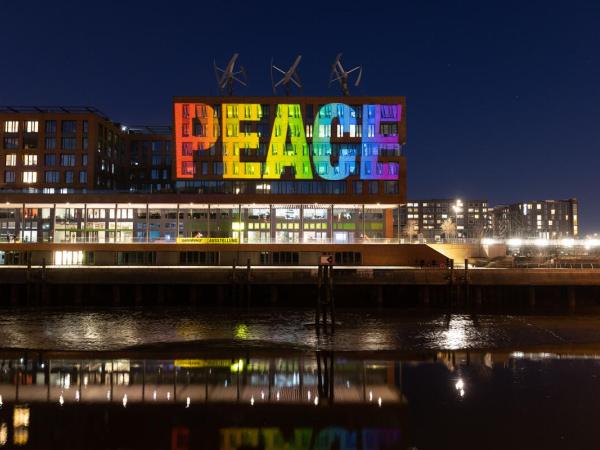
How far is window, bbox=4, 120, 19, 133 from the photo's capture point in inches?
4063

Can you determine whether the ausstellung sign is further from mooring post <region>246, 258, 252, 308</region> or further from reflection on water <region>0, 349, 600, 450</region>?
reflection on water <region>0, 349, 600, 450</region>

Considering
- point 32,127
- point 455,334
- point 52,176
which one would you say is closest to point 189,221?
point 52,176

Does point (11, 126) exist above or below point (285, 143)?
above

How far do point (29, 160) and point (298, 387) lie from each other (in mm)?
100618

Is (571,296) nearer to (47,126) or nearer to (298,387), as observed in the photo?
(298,387)

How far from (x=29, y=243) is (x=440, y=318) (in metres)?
54.4

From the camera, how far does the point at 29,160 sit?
342 feet

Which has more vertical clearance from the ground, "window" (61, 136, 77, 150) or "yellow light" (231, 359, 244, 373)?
"window" (61, 136, 77, 150)

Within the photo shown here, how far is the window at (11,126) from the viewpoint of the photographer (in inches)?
4063

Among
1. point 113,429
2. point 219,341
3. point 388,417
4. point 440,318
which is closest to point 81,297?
point 219,341

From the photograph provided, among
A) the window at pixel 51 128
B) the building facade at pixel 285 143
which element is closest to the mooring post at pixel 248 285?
the building facade at pixel 285 143

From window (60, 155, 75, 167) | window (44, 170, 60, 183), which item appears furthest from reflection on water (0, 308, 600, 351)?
window (60, 155, 75, 167)

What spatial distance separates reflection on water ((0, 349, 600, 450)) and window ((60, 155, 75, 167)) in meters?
86.5

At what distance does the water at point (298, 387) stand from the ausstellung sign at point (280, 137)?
49.9 m
